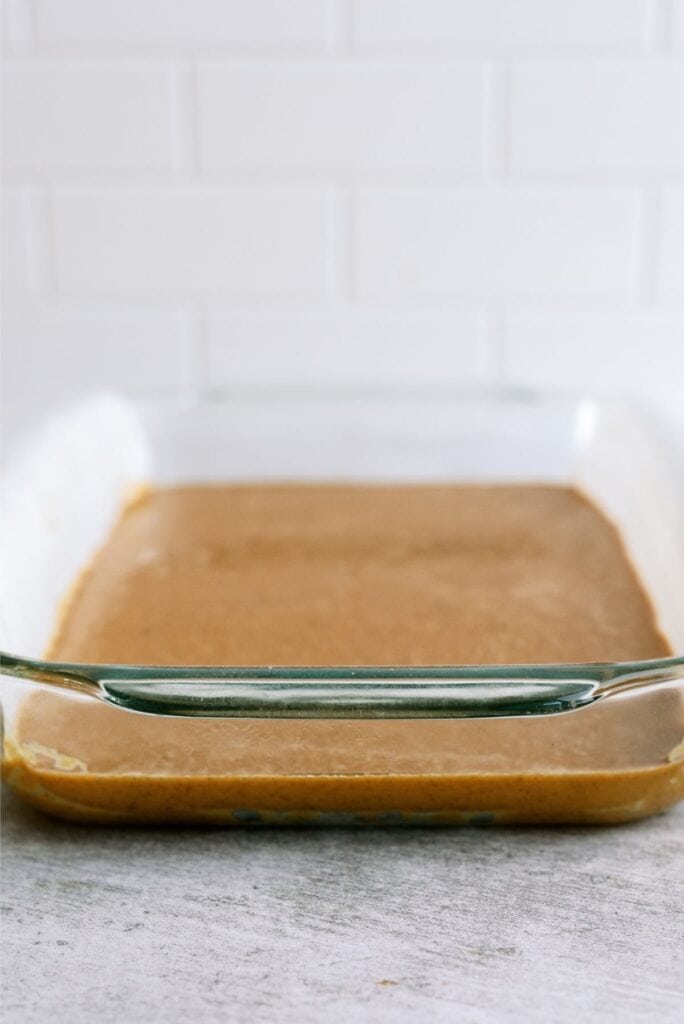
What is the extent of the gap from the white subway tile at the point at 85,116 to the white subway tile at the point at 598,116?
0.37 metres

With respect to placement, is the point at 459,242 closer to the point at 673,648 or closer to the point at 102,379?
the point at 102,379

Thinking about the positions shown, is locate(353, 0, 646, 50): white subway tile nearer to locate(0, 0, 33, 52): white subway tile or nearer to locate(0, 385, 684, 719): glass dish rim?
locate(0, 0, 33, 52): white subway tile

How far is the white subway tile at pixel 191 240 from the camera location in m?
1.25

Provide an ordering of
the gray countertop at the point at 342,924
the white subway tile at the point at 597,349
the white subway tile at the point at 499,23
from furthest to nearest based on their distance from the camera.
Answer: the white subway tile at the point at 597,349 → the white subway tile at the point at 499,23 → the gray countertop at the point at 342,924

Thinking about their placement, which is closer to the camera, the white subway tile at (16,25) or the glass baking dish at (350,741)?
the glass baking dish at (350,741)

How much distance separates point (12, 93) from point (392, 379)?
498mm

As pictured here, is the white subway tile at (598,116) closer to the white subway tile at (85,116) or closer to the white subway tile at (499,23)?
the white subway tile at (499,23)

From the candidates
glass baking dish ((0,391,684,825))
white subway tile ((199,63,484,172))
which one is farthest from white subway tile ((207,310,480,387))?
glass baking dish ((0,391,684,825))

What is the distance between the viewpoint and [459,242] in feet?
4.11

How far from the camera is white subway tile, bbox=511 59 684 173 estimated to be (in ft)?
3.92

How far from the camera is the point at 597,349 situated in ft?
4.22

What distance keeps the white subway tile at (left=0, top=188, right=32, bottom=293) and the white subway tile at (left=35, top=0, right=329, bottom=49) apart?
168 millimetres

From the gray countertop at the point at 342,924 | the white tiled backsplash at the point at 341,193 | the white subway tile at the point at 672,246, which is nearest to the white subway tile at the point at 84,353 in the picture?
the white tiled backsplash at the point at 341,193

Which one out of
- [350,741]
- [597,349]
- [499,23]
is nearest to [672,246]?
[597,349]
